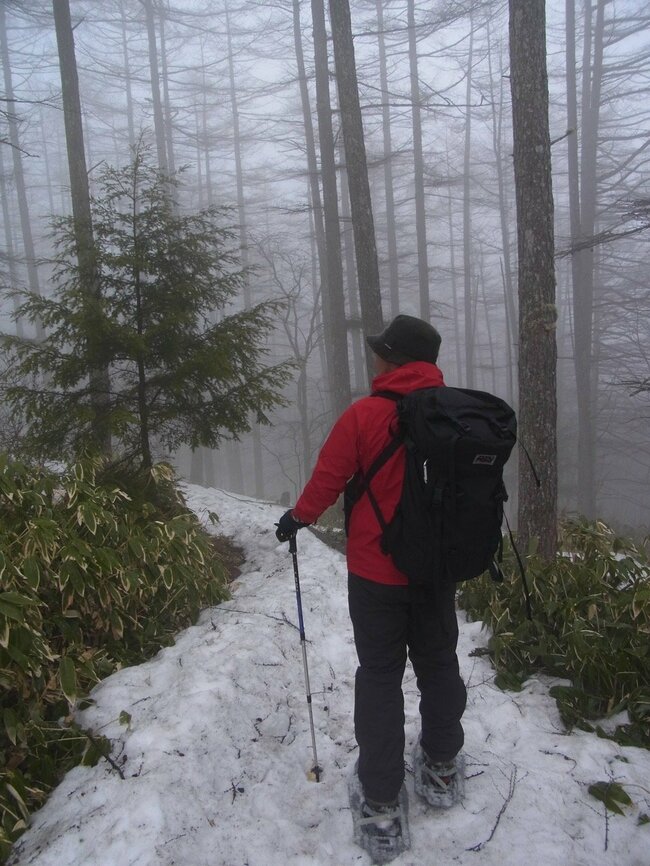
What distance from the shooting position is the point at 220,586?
4.61m

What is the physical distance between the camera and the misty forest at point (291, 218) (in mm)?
5027

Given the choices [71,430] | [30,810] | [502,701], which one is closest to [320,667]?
[502,701]

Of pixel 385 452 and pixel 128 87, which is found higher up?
pixel 128 87

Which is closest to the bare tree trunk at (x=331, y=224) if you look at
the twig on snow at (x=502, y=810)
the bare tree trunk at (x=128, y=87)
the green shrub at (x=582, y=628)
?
the green shrub at (x=582, y=628)

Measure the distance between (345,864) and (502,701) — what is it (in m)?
1.53

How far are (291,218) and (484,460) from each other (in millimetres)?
31052

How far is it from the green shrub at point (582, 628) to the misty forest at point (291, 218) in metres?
1.07

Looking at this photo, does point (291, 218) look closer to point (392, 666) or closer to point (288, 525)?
point (288, 525)

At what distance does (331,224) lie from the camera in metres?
11.5

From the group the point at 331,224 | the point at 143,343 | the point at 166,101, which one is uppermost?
the point at 166,101

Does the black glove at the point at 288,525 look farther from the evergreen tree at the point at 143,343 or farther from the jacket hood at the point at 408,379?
the evergreen tree at the point at 143,343

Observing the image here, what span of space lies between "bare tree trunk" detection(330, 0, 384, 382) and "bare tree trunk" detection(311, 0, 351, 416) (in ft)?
8.60

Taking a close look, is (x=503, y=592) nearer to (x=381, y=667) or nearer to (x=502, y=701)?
(x=502, y=701)

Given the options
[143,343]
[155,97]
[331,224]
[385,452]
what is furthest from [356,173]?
[155,97]
